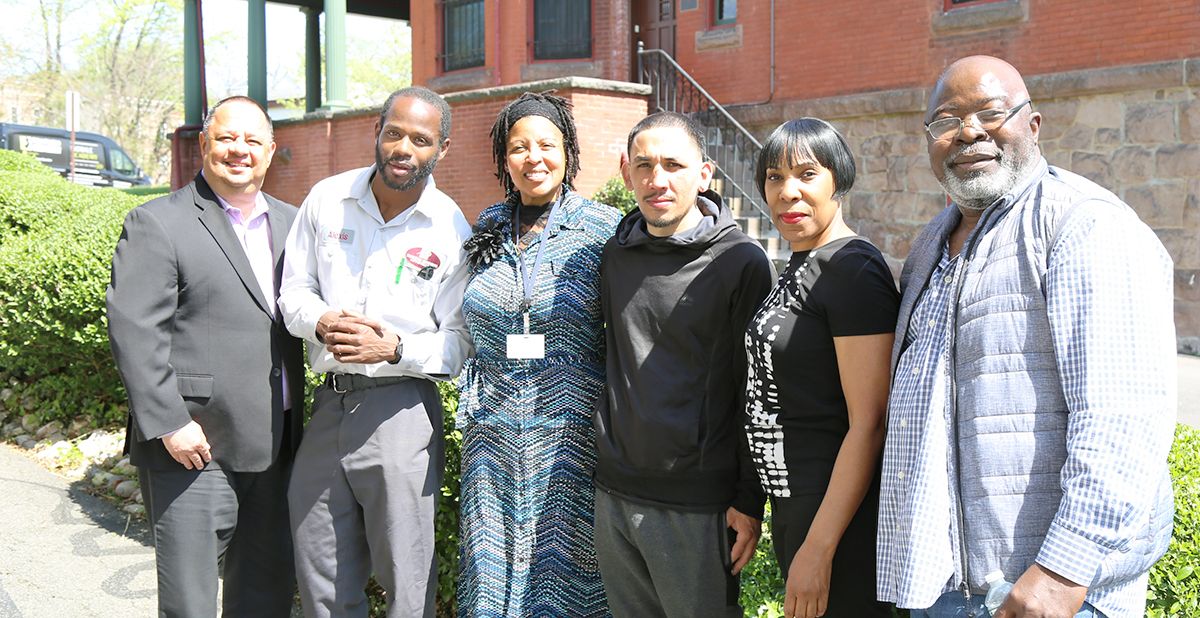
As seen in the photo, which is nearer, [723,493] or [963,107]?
[963,107]

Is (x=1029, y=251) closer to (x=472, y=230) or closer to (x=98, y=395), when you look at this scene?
(x=472, y=230)

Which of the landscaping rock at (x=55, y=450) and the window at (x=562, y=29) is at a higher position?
the window at (x=562, y=29)

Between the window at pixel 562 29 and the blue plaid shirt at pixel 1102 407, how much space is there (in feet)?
44.3

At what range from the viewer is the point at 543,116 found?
3.04m

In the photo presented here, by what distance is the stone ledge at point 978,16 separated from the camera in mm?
9875

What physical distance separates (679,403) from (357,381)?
4.00 feet

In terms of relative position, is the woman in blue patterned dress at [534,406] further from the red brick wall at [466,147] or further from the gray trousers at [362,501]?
the red brick wall at [466,147]

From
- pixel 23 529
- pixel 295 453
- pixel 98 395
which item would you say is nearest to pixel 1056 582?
pixel 295 453

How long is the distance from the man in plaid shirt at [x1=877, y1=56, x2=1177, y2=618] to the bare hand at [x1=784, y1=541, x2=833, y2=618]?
0.20 metres

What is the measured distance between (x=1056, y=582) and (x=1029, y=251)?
0.67m

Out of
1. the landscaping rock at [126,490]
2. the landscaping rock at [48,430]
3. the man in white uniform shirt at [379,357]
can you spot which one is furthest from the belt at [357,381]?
the landscaping rock at [48,430]

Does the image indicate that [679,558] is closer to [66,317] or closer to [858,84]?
[66,317]

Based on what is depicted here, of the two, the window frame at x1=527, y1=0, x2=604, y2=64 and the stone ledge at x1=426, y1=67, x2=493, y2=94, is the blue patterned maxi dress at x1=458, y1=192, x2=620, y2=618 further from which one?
the stone ledge at x1=426, y1=67, x2=493, y2=94

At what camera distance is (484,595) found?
2971mm
